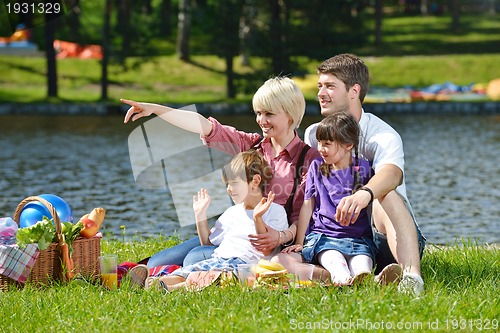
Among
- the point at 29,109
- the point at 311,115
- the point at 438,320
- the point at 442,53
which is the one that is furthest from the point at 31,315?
the point at 442,53

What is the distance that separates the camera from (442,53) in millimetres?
39938

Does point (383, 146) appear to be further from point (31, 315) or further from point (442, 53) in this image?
point (442, 53)

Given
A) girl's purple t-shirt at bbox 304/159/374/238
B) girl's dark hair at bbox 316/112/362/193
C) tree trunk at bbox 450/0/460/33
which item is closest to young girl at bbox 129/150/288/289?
girl's purple t-shirt at bbox 304/159/374/238

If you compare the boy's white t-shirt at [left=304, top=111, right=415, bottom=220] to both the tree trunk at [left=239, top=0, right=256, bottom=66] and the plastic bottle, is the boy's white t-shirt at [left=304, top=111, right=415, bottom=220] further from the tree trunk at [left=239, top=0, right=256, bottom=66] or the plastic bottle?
the tree trunk at [left=239, top=0, right=256, bottom=66]

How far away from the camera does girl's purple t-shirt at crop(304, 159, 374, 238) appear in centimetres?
603

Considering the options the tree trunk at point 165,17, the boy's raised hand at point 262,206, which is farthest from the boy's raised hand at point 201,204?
the tree trunk at point 165,17

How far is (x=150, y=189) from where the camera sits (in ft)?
46.8

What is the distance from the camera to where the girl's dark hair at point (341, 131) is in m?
5.96

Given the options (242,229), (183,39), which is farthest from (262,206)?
(183,39)

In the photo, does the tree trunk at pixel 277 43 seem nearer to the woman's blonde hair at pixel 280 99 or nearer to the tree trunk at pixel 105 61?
the tree trunk at pixel 105 61

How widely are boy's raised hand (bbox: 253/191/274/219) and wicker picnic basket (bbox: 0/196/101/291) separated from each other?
108 centimetres

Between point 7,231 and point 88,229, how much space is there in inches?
19.4

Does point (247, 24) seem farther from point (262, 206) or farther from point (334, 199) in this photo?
point (262, 206)

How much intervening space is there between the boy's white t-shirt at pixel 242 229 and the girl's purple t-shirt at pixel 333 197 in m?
0.21
